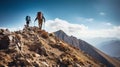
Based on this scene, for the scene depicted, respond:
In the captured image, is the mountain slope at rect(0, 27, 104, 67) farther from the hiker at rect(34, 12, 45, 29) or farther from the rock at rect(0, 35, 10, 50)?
the hiker at rect(34, 12, 45, 29)

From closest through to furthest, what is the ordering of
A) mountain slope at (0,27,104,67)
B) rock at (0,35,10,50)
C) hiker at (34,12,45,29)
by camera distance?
1. mountain slope at (0,27,104,67)
2. rock at (0,35,10,50)
3. hiker at (34,12,45,29)

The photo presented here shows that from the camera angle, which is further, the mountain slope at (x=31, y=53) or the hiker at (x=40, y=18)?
the hiker at (x=40, y=18)

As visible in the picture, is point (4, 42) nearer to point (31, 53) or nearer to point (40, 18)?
point (31, 53)

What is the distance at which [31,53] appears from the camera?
28.5 metres

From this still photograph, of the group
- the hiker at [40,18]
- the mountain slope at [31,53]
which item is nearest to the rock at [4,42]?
the mountain slope at [31,53]

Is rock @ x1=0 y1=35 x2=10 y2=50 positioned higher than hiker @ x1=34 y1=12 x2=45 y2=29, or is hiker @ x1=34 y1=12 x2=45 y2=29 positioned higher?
hiker @ x1=34 y1=12 x2=45 y2=29

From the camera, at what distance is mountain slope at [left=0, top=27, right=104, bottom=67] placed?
1007 inches

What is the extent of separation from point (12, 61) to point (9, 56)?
1.10 metres

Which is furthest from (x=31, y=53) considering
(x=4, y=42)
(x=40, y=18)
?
(x=40, y=18)

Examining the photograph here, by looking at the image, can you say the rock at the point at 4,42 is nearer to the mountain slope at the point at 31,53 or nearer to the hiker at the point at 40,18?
the mountain slope at the point at 31,53

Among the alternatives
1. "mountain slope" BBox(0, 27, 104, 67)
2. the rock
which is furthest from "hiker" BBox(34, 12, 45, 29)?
the rock

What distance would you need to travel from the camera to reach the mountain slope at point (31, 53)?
2559 cm

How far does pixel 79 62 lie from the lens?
31.2 m

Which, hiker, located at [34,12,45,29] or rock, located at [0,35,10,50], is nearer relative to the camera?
rock, located at [0,35,10,50]
